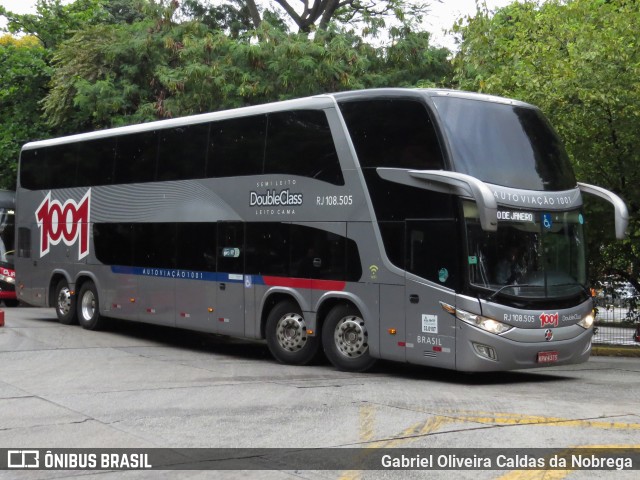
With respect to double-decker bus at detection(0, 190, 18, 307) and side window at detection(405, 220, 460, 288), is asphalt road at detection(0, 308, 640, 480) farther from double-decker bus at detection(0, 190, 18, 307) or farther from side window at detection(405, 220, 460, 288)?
double-decker bus at detection(0, 190, 18, 307)

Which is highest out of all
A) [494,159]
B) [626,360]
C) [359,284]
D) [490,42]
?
[490,42]

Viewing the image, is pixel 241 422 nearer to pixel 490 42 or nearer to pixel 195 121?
pixel 195 121

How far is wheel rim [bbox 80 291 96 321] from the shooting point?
21188 mm

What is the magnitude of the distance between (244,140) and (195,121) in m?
1.78

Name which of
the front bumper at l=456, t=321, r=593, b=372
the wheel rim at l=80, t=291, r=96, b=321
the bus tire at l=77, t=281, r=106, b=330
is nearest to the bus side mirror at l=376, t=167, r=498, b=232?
the front bumper at l=456, t=321, r=593, b=372

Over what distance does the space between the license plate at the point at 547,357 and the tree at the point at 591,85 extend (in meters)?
6.02

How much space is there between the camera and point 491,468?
7.78 m

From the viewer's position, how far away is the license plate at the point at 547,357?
13188 mm

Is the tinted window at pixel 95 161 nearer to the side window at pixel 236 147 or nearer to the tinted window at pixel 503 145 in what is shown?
the side window at pixel 236 147

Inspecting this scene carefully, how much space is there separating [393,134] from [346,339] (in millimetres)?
3183

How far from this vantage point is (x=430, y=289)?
43.6 feet

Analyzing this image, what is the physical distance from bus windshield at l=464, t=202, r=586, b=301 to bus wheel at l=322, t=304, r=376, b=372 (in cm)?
227

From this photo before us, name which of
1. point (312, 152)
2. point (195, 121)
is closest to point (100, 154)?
point (195, 121)

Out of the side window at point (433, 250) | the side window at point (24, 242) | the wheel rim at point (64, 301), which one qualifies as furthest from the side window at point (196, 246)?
the side window at point (24, 242)
